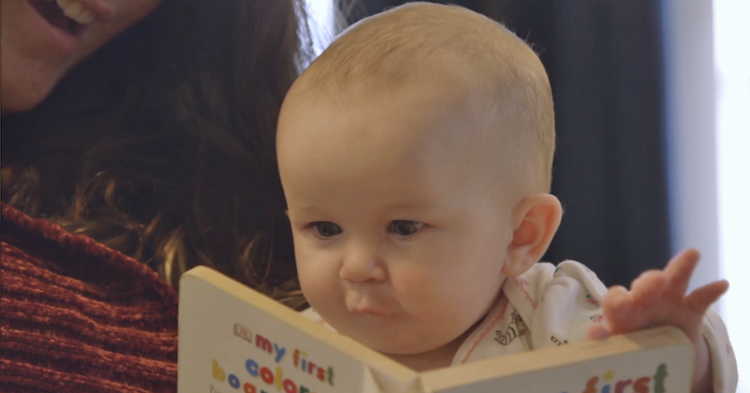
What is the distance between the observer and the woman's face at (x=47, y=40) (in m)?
1.07

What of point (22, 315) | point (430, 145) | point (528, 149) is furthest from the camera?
point (22, 315)

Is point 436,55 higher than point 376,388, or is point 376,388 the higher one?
point 436,55

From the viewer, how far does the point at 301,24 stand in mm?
1170

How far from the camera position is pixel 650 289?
61 cm

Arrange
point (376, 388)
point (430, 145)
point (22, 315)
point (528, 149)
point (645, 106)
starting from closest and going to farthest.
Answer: point (376, 388) < point (430, 145) < point (528, 149) < point (22, 315) < point (645, 106)

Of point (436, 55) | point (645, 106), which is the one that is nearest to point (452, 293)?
point (436, 55)

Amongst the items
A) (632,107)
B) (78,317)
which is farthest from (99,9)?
(632,107)

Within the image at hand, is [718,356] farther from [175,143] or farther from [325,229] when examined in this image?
[175,143]

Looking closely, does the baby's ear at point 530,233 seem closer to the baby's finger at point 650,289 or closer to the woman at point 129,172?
the baby's finger at point 650,289

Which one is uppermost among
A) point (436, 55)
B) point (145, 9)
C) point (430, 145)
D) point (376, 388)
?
point (145, 9)

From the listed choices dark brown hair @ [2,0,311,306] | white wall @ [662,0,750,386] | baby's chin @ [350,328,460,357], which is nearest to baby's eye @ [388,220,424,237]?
baby's chin @ [350,328,460,357]

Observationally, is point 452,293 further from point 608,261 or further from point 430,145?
point 608,261

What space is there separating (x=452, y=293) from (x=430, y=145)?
0.57 feet

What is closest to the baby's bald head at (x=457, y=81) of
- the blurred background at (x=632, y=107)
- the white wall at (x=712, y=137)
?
the blurred background at (x=632, y=107)
